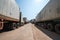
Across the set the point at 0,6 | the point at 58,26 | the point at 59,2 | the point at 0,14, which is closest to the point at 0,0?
the point at 0,6

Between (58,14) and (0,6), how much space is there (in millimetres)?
5505

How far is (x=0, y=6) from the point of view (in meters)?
9.38

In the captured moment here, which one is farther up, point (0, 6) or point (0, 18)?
point (0, 6)

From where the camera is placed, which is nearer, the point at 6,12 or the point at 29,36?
the point at 29,36

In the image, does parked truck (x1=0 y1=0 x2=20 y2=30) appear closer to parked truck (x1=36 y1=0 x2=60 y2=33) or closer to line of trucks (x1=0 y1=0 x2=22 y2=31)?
line of trucks (x1=0 y1=0 x2=22 y2=31)

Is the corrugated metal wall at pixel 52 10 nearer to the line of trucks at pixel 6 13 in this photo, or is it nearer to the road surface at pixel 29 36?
the road surface at pixel 29 36

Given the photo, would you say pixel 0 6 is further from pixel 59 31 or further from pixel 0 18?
pixel 59 31

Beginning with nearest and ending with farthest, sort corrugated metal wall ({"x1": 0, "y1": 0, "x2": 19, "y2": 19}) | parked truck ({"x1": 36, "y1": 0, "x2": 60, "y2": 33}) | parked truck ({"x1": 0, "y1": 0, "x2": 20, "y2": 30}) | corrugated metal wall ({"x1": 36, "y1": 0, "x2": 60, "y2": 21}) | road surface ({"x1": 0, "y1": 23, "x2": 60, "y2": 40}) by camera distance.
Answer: road surface ({"x1": 0, "y1": 23, "x2": 60, "y2": 40}) → parked truck ({"x1": 0, "y1": 0, "x2": 20, "y2": 30}) → corrugated metal wall ({"x1": 0, "y1": 0, "x2": 19, "y2": 19}) → parked truck ({"x1": 36, "y1": 0, "x2": 60, "y2": 33}) → corrugated metal wall ({"x1": 36, "y1": 0, "x2": 60, "y2": 21})

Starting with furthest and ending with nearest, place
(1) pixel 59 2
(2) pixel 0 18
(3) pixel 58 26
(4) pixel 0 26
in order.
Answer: (3) pixel 58 26, (1) pixel 59 2, (2) pixel 0 18, (4) pixel 0 26

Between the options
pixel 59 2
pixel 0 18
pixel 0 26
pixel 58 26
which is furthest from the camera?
pixel 58 26

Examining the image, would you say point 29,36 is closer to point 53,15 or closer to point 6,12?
point 6,12

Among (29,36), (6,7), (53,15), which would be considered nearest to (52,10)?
(53,15)

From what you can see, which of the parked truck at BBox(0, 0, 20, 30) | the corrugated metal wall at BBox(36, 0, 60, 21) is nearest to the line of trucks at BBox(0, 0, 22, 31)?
the parked truck at BBox(0, 0, 20, 30)

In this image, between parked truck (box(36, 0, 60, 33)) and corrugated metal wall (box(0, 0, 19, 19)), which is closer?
corrugated metal wall (box(0, 0, 19, 19))
